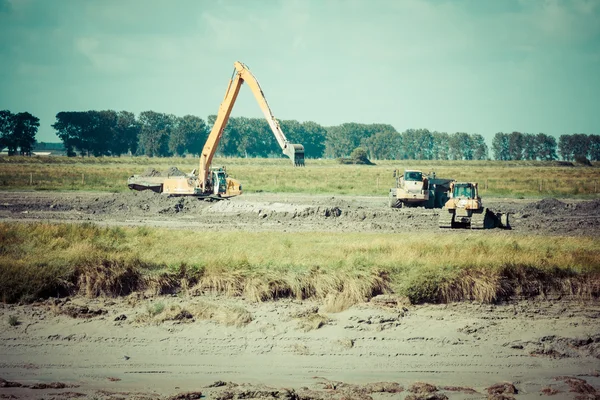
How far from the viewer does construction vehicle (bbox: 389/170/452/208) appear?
3634 centimetres

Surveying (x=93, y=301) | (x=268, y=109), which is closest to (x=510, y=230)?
(x=268, y=109)

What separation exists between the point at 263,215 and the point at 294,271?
17476 millimetres

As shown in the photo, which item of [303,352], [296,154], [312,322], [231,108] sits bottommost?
[303,352]

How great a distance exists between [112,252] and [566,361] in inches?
422

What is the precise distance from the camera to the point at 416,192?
119 ft

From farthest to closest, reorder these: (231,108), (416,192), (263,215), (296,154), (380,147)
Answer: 1. (380,147)
2. (416,192)
3. (231,108)
4. (263,215)
5. (296,154)

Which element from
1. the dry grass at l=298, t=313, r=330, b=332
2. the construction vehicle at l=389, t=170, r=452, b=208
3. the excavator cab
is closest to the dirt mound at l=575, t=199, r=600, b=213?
the construction vehicle at l=389, t=170, r=452, b=208

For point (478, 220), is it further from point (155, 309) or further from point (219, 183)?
point (155, 309)

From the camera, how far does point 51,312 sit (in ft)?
40.7

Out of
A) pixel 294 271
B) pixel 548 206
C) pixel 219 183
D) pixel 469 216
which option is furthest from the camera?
pixel 219 183

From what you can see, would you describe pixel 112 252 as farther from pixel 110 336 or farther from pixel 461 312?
pixel 461 312

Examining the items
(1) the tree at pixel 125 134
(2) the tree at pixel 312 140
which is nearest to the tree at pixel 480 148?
(2) the tree at pixel 312 140

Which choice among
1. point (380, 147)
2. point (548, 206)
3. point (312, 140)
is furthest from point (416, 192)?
point (380, 147)

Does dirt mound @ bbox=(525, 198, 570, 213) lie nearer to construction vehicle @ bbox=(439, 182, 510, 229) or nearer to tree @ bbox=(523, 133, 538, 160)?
construction vehicle @ bbox=(439, 182, 510, 229)
